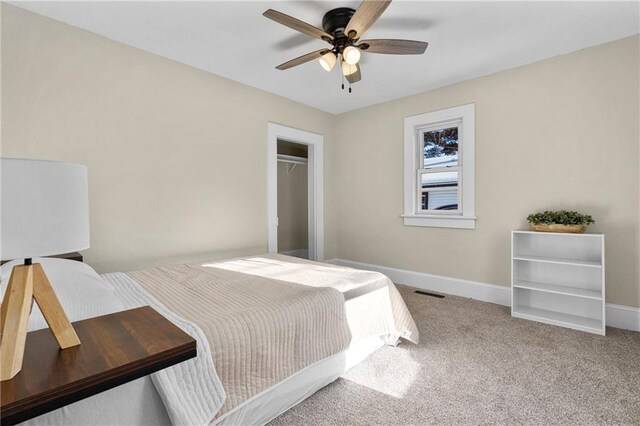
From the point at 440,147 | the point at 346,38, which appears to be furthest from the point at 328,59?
the point at 440,147

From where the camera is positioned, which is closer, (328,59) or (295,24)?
(295,24)

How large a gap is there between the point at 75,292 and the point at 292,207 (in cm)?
444

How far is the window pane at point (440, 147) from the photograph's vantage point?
377cm

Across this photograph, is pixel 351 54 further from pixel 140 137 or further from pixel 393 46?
pixel 140 137

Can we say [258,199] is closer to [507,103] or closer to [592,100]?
[507,103]

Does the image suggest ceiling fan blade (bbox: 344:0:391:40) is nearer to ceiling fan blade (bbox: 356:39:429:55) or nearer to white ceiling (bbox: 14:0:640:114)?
ceiling fan blade (bbox: 356:39:429:55)

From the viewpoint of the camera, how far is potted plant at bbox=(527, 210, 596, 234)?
2.70m

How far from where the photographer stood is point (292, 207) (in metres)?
5.88

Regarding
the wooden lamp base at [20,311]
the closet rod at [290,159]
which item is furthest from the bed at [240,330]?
the closet rod at [290,159]

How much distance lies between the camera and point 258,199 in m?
3.81

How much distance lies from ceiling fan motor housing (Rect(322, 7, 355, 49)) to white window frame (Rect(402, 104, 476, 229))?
6.37ft

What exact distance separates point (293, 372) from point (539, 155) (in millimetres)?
3133

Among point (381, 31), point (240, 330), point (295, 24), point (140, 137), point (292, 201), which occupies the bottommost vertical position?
point (240, 330)

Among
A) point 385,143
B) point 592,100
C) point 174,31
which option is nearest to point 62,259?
point 174,31
